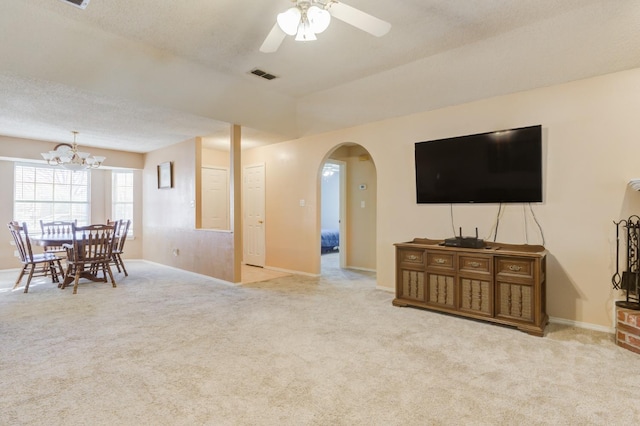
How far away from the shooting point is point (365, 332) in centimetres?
301

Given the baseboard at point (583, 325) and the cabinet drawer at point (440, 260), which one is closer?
the baseboard at point (583, 325)

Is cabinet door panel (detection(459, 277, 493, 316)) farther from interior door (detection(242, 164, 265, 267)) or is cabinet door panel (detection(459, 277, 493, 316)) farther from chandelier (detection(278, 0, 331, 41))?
interior door (detection(242, 164, 265, 267))

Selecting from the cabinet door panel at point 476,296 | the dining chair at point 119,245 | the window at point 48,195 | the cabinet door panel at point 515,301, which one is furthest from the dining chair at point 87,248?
the cabinet door panel at point 515,301

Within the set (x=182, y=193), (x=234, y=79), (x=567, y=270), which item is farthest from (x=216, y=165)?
(x=567, y=270)

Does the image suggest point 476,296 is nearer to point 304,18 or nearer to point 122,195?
point 304,18

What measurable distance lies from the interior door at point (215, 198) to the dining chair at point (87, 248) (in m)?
2.00

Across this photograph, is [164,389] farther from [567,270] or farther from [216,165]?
[216,165]

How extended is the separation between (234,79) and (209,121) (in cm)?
70

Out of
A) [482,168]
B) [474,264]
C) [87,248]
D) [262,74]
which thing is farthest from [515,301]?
[87,248]

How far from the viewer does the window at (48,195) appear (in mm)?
6242

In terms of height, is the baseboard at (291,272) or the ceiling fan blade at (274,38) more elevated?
the ceiling fan blade at (274,38)

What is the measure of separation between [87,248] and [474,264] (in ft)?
17.4

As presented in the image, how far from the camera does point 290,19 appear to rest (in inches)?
82.3

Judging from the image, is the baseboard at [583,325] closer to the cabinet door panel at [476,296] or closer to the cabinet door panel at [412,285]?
the cabinet door panel at [476,296]
